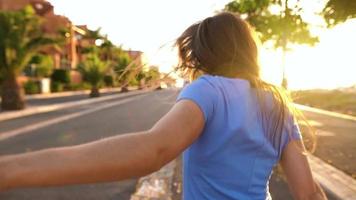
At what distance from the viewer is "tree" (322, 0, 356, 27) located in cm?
979

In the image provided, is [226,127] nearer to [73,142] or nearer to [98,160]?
[98,160]

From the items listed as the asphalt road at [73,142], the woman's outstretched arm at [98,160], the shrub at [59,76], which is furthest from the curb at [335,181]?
the shrub at [59,76]

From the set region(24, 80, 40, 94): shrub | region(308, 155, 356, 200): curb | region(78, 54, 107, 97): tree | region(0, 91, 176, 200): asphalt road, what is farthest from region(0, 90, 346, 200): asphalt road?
region(24, 80, 40, 94): shrub

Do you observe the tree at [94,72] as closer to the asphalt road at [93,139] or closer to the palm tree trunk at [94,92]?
the palm tree trunk at [94,92]

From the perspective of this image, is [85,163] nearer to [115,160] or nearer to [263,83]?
[115,160]

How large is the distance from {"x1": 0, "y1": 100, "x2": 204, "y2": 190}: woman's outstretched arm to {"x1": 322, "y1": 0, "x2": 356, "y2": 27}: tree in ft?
29.6

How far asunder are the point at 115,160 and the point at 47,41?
95.8 feet

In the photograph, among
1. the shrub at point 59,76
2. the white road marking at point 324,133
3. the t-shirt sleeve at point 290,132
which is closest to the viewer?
the t-shirt sleeve at point 290,132

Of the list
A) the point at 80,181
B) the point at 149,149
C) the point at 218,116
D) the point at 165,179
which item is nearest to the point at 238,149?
the point at 218,116

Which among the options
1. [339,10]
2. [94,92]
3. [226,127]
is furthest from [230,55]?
[94,92]

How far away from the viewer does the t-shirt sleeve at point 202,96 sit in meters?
1.48

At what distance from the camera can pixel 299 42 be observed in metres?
48.8

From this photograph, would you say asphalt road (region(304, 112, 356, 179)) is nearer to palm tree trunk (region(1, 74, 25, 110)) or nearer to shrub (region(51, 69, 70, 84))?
palm tree trunk (region(1, 74, 25, 110))

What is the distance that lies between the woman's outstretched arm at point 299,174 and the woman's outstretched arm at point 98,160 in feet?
1.94
